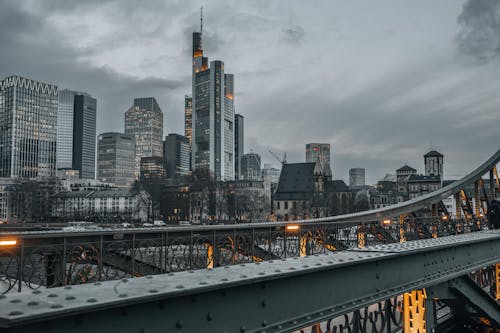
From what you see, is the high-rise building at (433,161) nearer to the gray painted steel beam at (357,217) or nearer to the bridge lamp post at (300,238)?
the gray painted steel beam at (357,217)

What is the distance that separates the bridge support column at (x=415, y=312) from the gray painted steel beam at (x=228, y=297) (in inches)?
48.4

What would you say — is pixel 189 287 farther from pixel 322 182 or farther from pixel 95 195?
pixel 95 195

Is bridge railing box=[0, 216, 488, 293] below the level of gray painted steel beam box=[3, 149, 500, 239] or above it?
below

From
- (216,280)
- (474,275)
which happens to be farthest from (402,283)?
(474,275)

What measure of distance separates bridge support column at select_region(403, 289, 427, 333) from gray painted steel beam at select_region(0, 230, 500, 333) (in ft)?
4.03

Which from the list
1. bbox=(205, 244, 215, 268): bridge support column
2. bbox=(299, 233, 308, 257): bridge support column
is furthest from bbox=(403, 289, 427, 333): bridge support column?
bbox=(299, 233, 308, 257): bridge support column

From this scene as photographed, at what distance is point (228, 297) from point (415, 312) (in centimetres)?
609

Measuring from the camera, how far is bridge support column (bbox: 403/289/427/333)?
30.0 ft

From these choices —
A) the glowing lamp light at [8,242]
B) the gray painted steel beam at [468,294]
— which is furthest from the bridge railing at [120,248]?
the gray painted steel beam at [468,294]

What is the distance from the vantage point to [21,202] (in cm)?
13488

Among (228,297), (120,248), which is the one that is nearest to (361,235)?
(120,248)

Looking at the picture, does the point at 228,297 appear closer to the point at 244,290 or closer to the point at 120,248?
the point at 244,290

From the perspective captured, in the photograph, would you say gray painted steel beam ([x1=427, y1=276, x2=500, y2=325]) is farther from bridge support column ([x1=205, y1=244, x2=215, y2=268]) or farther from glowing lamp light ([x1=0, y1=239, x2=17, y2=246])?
glowing lamp light ([x1=0, y1=239, x2=17, y2=246])

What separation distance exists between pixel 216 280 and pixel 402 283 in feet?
15.2
